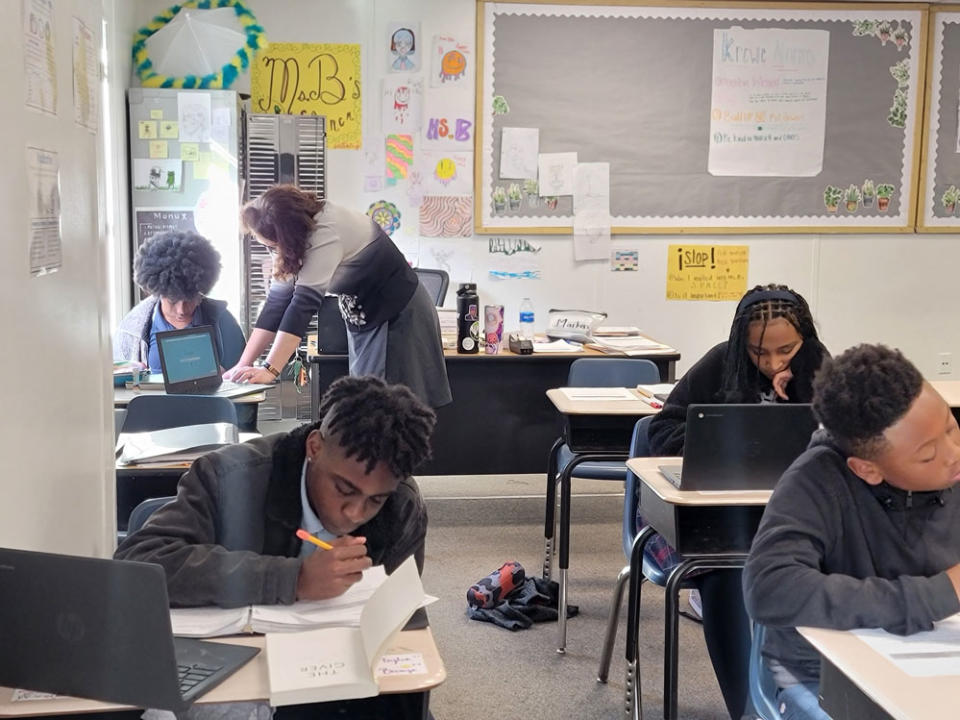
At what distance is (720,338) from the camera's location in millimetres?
5867

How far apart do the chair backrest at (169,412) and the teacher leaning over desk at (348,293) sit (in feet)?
1.91

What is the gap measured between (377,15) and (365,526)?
13.7 ft

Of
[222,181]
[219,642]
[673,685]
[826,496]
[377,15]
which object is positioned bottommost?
[673,685]

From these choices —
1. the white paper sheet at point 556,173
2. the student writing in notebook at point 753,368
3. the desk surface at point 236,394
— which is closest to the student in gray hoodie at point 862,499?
the student writing in notebook at point 753,368

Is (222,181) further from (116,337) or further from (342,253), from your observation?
(342,253)

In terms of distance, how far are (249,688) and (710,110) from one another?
485 centimetres

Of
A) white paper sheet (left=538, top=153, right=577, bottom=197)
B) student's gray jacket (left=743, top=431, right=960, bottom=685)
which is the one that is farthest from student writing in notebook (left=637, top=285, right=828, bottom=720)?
white paper sheet (left=538, top=153, right=577, bottom=197)

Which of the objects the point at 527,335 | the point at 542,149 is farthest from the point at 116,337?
the point at 542,149

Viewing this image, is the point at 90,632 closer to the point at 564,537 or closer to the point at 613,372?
the point at 564,537

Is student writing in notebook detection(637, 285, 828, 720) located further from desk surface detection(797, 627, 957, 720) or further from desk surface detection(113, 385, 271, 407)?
desk surface detection(113, 385, 271, 407)

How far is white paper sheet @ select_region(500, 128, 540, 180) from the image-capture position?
555 cm

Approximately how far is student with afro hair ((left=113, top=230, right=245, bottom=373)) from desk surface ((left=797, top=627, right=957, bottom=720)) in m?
2.76

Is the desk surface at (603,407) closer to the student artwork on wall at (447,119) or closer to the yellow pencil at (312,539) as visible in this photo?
the yellow pencil at (312,539)

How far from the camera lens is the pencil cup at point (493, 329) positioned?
4305mm
